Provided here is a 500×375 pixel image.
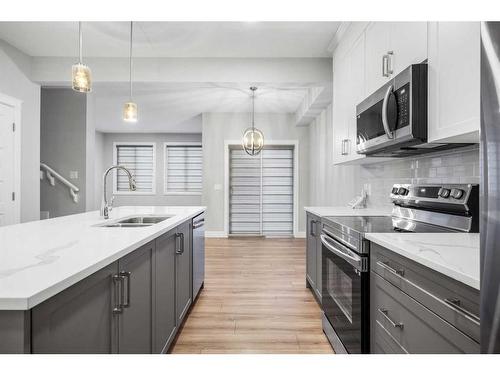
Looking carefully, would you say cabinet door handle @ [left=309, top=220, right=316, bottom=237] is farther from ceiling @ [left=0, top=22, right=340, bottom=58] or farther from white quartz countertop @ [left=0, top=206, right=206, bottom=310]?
ceiling @ [left=0, top=22, right=340, bottom=58]

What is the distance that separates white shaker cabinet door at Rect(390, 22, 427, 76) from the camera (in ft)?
5.32

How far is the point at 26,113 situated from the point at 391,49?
155 inches

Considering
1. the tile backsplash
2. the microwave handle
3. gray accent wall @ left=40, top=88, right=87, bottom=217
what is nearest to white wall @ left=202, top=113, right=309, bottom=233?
gray accent wall @ left=40, top=88, right=87, bottom=217

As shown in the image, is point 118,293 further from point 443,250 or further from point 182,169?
point 182,169

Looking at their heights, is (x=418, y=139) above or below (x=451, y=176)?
above

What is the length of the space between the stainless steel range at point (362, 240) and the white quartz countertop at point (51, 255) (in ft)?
3.28

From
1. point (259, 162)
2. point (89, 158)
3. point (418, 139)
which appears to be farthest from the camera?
point (259, 162)

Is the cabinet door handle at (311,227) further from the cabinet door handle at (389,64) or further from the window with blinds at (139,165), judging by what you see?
the window with blinds at (139,165)

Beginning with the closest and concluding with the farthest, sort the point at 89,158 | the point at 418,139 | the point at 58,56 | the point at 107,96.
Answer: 1. the point at 418,139
2. the point at 58,56
3. the point at 89,158
4. the point at 107,96

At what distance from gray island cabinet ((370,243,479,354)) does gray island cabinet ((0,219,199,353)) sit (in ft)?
3.39

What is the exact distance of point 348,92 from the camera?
280 centimetres

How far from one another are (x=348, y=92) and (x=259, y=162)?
3.96 meters

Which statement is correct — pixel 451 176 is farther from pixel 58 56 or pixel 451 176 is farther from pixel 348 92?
pixel 58 56
